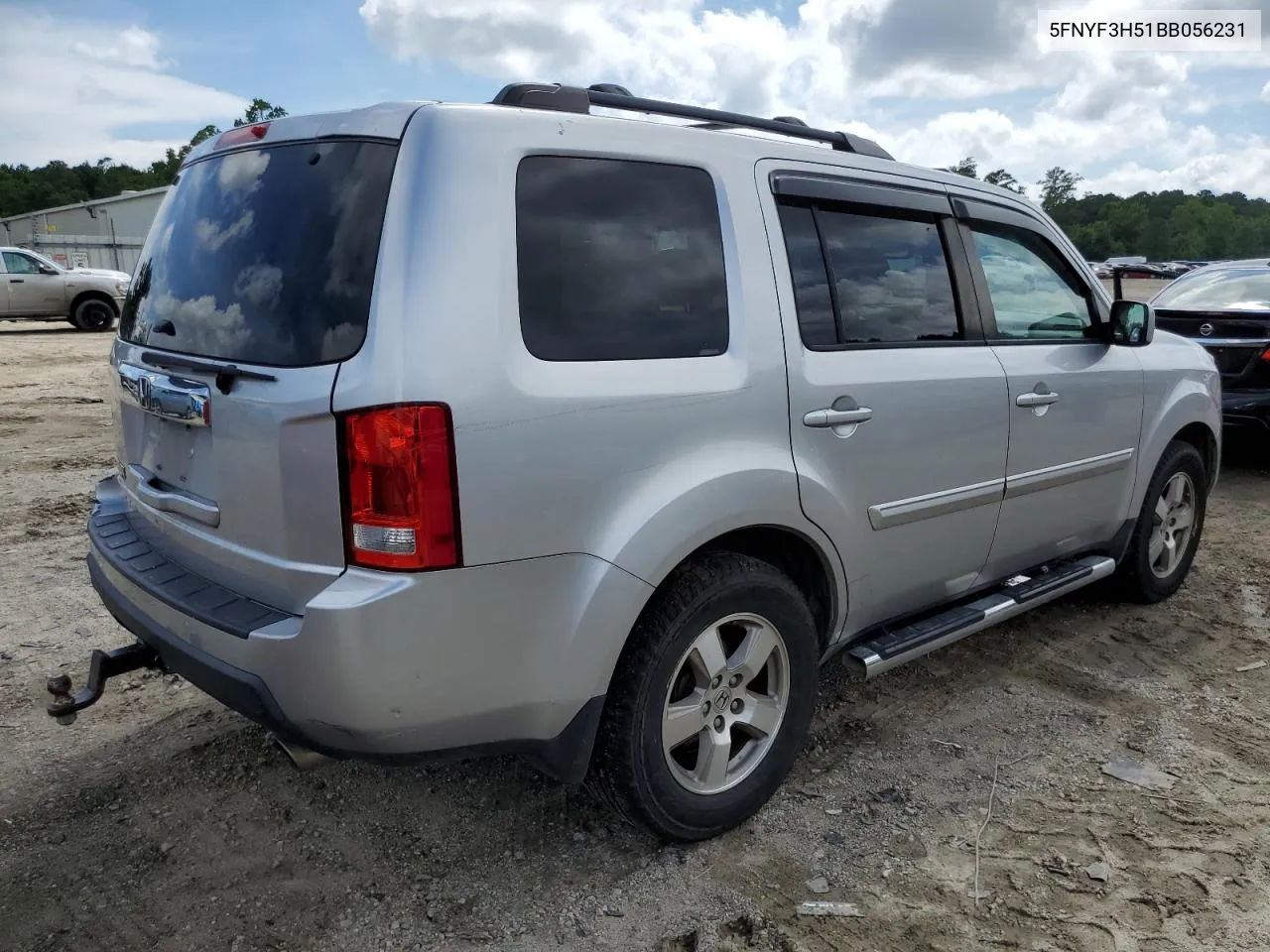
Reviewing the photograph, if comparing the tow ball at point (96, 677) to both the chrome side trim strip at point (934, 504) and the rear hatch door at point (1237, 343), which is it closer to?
the chrome side trim strip at point (934, 504)

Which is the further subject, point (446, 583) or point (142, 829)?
point (142, 829)

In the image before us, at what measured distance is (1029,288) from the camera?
3822mm

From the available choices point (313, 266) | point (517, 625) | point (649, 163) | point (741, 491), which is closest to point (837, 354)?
point (741, 491)

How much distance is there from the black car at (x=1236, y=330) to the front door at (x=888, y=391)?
4534 millimetres

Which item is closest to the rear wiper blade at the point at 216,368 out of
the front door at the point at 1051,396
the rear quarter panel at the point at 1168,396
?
the front door at the point at 1051,396

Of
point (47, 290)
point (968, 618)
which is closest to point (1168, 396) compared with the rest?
point (968, 618)

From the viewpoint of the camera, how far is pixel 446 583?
2105mm

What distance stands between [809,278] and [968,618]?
136 cm

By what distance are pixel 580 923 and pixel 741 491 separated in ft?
3.79

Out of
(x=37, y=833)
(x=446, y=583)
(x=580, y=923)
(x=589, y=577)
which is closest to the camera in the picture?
(x=446, y=583)

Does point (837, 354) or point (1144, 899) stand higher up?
point (837, 354)

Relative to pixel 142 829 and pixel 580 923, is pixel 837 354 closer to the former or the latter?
pixel 580 923

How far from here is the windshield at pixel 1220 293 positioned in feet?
24.8

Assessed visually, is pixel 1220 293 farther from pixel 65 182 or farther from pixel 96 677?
pixel 65 182
